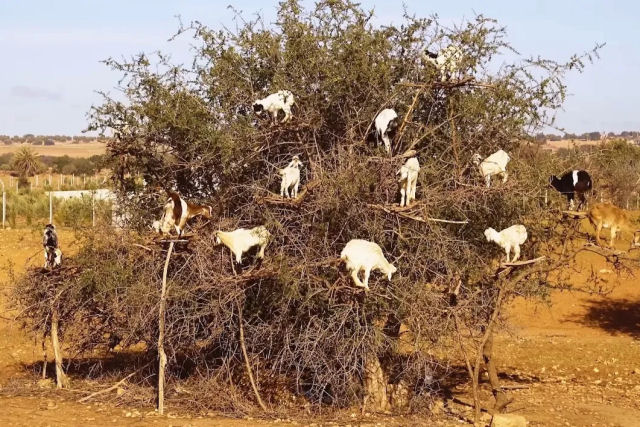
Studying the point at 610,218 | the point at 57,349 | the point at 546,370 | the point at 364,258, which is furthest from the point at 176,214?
the point at 546,370

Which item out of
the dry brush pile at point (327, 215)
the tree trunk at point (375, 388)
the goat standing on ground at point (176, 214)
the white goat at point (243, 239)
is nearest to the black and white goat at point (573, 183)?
the dry brush pile at point (327, 215)

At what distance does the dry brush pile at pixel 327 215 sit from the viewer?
10.3 m

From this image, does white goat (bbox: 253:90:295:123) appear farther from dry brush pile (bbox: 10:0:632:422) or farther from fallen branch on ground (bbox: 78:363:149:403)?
fallen branch on ground (bbox: 78:363:149:403)

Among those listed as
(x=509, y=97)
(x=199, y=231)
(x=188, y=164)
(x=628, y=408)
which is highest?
(x=509, y=97)

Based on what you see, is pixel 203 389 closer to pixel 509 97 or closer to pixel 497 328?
pixel 497 328

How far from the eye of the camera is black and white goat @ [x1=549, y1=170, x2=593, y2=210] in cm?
1090

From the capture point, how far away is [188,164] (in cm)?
1164

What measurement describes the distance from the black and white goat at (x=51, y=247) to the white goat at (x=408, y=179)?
4856 mm

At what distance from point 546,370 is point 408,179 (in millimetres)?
8103

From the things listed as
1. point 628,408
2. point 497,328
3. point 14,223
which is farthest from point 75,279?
point 14,223

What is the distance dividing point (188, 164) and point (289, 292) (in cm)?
265

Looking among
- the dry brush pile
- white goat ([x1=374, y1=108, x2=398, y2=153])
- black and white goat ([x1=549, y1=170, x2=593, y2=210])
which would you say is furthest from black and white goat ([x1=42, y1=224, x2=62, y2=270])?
black and white goat ([x1=549, y1=170, x2=593, y2=210])

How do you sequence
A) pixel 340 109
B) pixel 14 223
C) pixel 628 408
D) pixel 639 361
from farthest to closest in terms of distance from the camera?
pixel 14 223 → pixel 639 361 → pixel 628 408 → pixel 340 109

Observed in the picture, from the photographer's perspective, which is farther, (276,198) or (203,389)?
(203,389)
